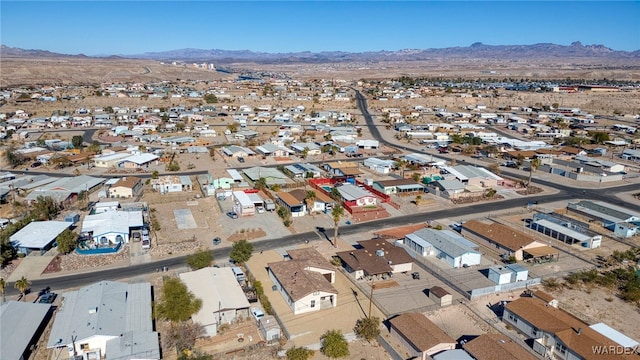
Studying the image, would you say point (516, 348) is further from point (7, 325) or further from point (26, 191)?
point (26, 191)

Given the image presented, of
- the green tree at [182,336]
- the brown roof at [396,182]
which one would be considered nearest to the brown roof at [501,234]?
the brown roof at [396,182]

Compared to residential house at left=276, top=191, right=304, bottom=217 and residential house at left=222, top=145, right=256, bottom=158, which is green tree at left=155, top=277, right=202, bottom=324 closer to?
residential house at left=276, top=191, right=304, bottom=217

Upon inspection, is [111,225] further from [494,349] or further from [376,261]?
[494,349]

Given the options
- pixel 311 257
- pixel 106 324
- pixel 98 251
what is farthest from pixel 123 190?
pixel 106 324

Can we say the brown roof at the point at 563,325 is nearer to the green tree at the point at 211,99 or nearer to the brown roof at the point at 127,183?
the brown roof at the point at 127,183

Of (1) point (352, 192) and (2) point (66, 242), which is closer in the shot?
(2) point (66, 242)

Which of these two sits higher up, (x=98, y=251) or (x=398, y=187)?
(x=398, y=187)
